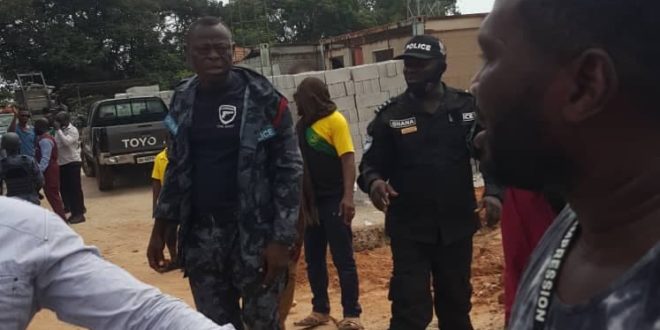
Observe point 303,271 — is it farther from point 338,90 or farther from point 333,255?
point 338,90

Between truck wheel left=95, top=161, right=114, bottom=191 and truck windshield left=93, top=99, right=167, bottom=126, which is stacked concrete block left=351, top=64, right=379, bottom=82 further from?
truck wheel left=95, top=161, right=114, bottom=191

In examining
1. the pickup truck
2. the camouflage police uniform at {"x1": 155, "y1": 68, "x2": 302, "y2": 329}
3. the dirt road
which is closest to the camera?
the camouflage police uniform at {"x1": 155, "y1": 68, "x2": 302, "y2": 329}

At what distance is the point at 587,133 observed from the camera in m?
0.82

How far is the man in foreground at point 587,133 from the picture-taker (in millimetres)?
768

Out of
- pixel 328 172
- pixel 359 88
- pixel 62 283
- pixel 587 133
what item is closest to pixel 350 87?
Result: pixel 359 88

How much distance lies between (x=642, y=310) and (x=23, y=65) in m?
36.9

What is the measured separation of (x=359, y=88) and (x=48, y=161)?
4.24 m

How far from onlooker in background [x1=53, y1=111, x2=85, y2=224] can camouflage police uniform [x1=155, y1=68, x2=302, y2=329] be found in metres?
7.36

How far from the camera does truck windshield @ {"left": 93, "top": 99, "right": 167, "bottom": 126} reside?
45.1 feet

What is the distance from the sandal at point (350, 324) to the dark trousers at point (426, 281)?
97cm

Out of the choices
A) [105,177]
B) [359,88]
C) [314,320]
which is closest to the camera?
[314,320]

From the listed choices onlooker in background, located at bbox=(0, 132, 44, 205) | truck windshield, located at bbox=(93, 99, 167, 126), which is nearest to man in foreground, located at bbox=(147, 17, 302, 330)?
onlooker in background, located at bbox=(0, 132, 44, 205)

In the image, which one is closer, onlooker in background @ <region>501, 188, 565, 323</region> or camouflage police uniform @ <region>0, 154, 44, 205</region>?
onlooker in background @ <region>501, 188, 565, 323</region>

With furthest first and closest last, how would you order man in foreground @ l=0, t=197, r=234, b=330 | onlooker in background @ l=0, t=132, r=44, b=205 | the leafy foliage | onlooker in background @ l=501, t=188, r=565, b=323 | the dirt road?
the leafy foliage → onlooker in background @ l=0, t=132, r=44, b=205 → the dirt road → onlooker in background @ l=501, t=188, r=565, b=323 → man in foreground @ l=0, t=197, r=234, b=330
